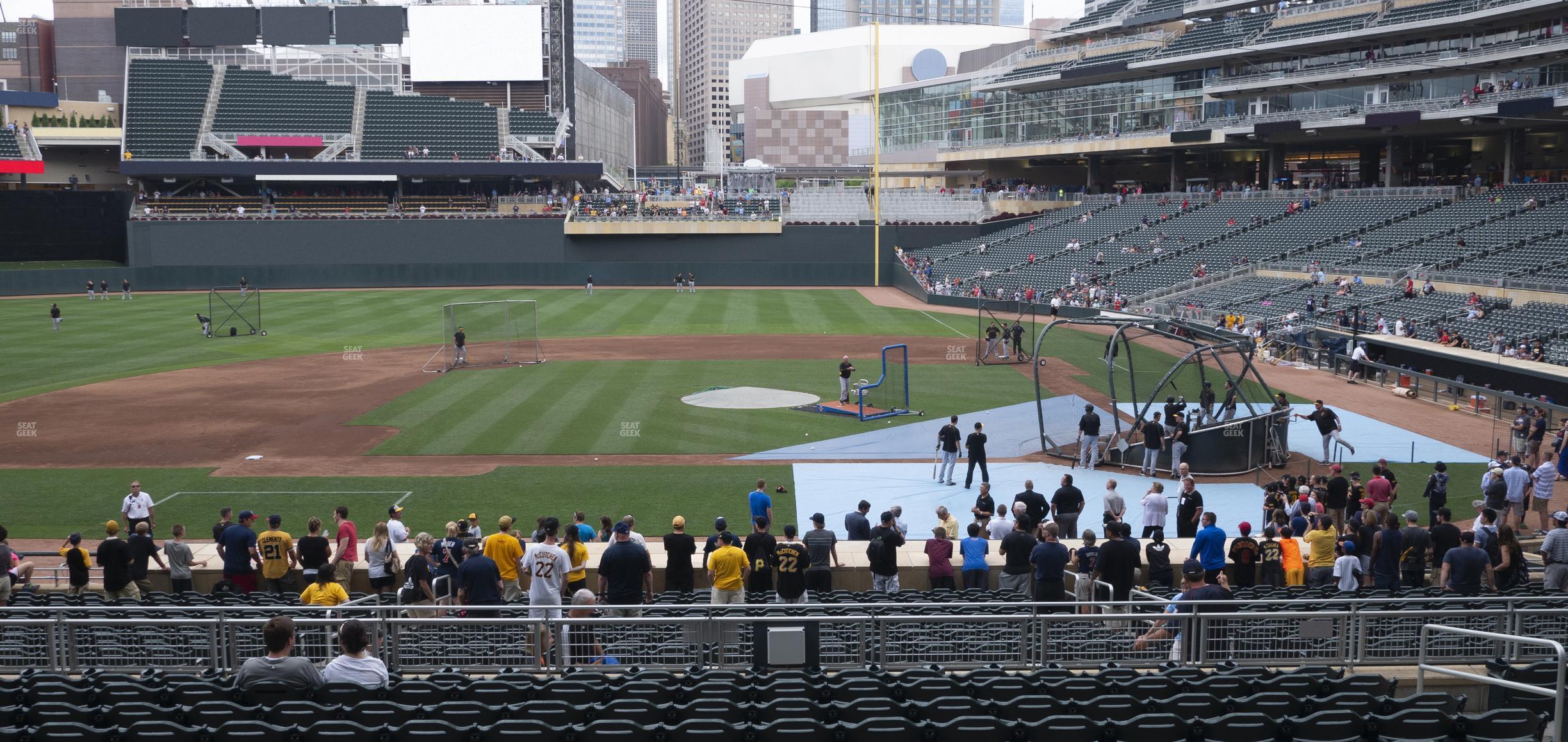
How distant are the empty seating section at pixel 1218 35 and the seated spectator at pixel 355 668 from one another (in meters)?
62.8

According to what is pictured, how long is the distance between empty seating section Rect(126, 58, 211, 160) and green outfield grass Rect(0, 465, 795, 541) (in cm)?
5532

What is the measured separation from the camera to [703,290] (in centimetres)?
6562

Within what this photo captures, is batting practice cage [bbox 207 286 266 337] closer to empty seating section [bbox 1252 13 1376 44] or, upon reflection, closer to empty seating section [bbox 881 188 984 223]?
empty seating section [bbox 881 188 984 223]

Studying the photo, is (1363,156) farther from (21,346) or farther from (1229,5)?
(21,346)

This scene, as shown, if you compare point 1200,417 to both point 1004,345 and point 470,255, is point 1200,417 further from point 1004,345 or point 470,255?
point 470,255

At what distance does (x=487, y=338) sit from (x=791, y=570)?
106ft

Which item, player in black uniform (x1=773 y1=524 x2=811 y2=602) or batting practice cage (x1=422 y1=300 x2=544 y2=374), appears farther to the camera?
batting practice cage (x1=422 y1=300 x2=544 y2=374)

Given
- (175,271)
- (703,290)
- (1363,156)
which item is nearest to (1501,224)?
(1363,156)

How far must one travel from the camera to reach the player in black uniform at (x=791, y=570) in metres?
11.7

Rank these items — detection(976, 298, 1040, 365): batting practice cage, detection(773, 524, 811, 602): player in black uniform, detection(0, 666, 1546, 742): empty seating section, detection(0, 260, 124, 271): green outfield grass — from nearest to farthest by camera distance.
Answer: detection(0, 666, 1546, 742): empty seating section, detection(773, 524, 811, 602): player in black uniform, detection(976, 298, 1040, 365): batting practice cage, detection(0, 260, 124, 271): green outfield grass

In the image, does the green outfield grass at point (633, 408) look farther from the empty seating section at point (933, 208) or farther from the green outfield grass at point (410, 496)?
the empty seating section at point (933, 208)

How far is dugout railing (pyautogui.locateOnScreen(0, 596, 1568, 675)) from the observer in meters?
9.70

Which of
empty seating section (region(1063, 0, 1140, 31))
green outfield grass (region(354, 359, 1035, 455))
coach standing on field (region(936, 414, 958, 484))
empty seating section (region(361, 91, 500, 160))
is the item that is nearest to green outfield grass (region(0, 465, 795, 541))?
green outfield grass (region(354, 359, 1035, 455))

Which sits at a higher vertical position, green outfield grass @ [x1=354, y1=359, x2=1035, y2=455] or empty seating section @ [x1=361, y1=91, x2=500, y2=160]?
empty seating section @ [x1=361, y1=91, x2=500, y2=160]
